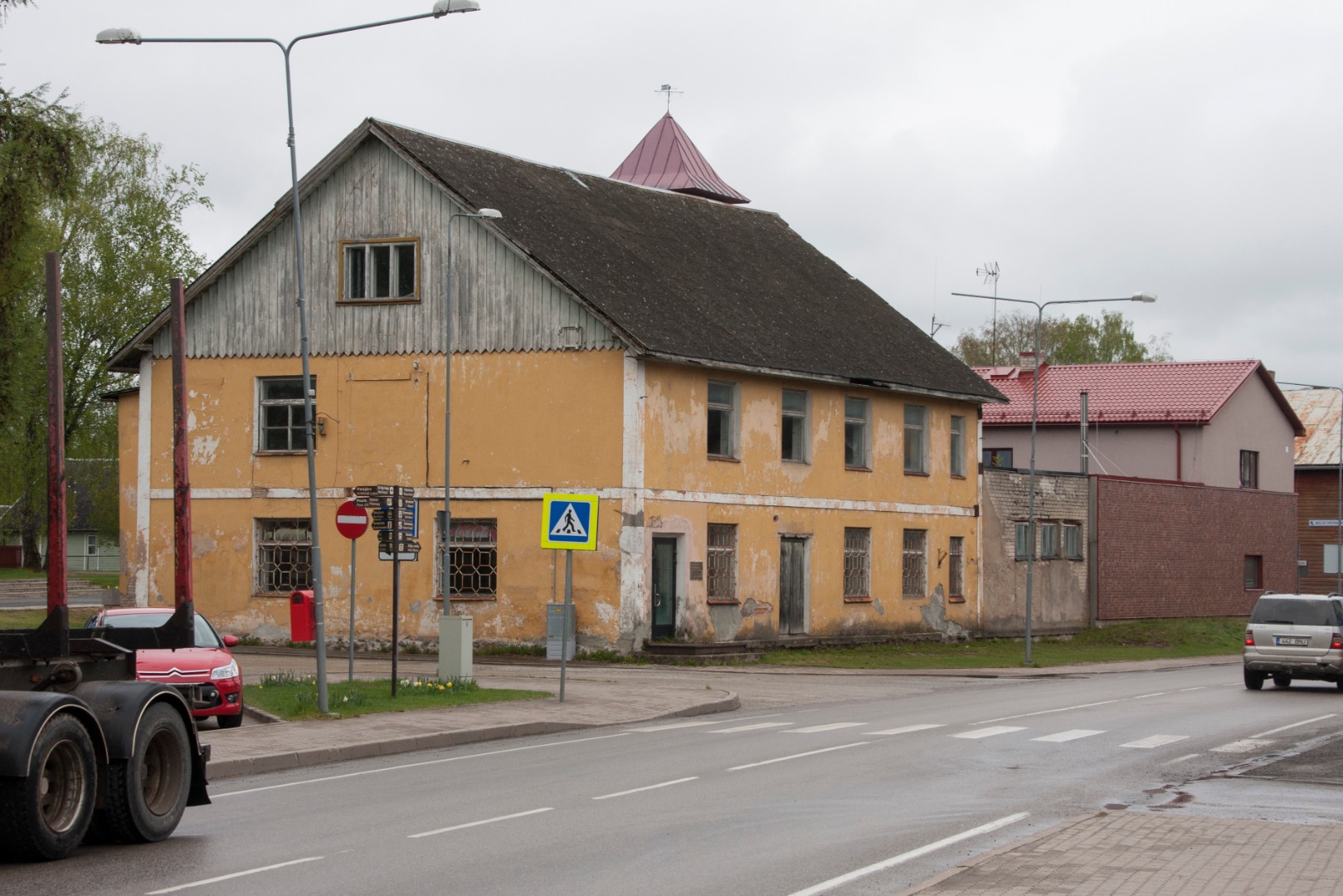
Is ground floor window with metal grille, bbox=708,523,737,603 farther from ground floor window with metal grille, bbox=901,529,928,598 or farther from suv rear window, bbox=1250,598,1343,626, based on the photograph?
suv rear window, bbox=1250,598,1343,626

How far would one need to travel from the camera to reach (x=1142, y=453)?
5753 cm

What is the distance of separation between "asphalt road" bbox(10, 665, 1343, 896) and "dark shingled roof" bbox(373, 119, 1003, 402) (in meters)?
13.7

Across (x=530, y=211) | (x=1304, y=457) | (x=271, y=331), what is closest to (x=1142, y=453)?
(x=1304, y=457)

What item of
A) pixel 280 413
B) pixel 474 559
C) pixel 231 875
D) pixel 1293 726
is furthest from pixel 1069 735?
pixel 280 413

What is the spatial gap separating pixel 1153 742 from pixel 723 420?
725 inches

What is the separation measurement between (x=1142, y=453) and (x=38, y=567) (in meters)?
45.8

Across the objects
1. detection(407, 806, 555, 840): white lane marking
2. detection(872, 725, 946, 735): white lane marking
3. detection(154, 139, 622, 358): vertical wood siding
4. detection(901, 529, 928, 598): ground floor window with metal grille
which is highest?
detection(154, 139, 622, 358): vertical wood siding

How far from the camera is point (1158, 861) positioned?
1064cm

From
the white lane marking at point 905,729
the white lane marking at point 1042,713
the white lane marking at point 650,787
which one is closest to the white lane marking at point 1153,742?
the white lane marking at point 1042,713

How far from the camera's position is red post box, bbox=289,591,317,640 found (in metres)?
32.5

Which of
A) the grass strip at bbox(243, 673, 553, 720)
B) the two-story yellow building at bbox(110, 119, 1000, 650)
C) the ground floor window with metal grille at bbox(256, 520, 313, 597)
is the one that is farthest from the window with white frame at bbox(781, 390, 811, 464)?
the grass strip at bbox(243, 673, 553, 720)

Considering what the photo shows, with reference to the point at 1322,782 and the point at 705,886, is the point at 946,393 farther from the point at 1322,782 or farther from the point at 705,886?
the point at 705,886

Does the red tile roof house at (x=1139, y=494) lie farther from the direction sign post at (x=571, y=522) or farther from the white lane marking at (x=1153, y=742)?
the white lane marking at (x=1153, y=742)

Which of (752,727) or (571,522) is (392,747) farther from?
(571,522)
